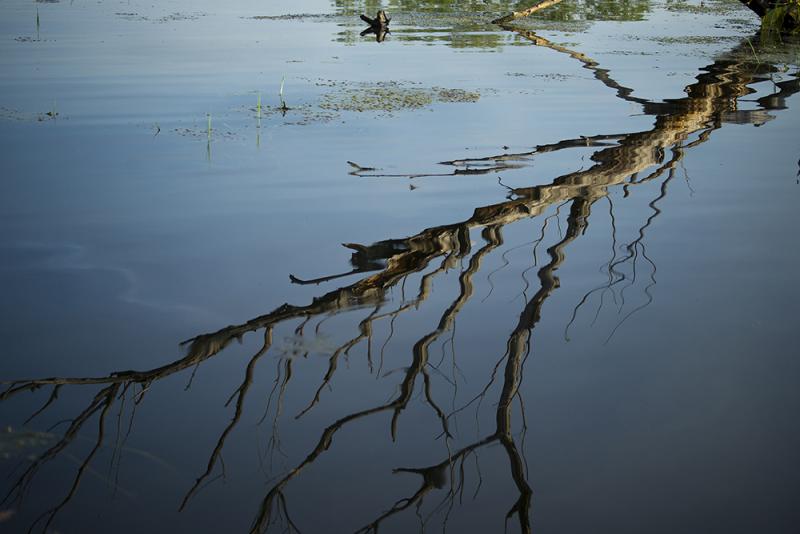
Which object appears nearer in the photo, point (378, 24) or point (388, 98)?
point (388, 98)

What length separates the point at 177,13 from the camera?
1069cm

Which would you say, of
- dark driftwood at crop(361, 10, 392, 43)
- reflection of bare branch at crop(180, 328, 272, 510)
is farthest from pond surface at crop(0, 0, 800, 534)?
dark driftwood at crop(361, 10, 392, 43)

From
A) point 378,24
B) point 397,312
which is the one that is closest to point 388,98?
point 397,312

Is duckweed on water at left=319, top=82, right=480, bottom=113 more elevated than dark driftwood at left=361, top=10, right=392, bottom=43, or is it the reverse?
dark driftwood at left=361, top=10, right=392, bottom=43

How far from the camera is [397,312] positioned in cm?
257

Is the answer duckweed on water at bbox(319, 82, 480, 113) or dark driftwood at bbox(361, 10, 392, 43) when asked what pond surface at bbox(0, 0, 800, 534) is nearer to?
duckweed on water at bbox(319, 82, 480, 113)

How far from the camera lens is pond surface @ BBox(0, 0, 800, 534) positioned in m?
1.79

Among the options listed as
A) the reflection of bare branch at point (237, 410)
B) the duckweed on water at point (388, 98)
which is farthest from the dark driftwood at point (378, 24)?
the reflection of bare branch at point (237, 410)

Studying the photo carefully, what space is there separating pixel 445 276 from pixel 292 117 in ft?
8.26

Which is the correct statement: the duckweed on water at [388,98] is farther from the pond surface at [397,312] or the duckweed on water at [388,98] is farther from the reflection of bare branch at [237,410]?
the reflection of bare branch at [237,410]

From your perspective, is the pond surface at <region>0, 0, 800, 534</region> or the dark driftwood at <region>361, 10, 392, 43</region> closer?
the pond surface at <region>0, 0, 800, 534</region>

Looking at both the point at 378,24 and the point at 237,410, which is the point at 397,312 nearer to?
the point at 237,410

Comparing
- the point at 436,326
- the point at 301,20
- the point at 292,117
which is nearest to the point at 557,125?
the point at 292,117

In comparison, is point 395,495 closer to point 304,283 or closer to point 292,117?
point 304,283
